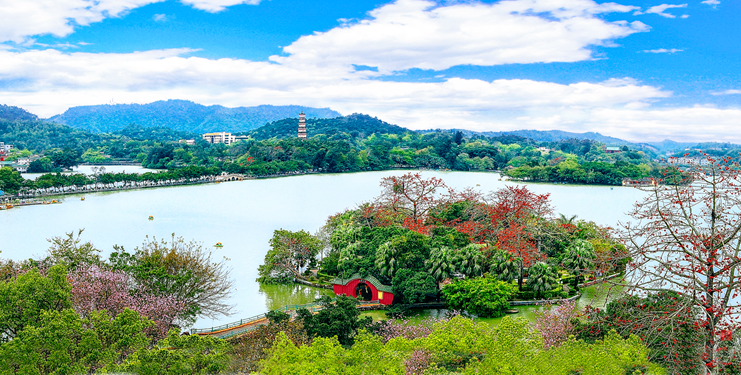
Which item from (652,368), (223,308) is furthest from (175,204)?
(652,368)

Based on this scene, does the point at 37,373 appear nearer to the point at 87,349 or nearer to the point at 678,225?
the point at 87,349

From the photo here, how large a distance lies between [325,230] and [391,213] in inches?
120

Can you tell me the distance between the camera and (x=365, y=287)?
16.6m

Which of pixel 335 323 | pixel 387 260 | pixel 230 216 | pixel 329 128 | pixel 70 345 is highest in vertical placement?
pixel 329 128

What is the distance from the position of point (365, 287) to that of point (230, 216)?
1946 centimetres

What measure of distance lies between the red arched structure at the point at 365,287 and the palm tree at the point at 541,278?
4.61 metres

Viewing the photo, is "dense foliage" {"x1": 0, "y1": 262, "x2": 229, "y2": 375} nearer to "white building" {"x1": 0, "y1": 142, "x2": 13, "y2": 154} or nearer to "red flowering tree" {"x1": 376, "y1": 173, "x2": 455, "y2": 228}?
"red flowering tree" {"x1": 376, "y1": 173, "x2": 455, "y2": 228}

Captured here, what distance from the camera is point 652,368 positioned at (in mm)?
8016

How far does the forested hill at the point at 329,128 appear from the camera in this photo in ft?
428

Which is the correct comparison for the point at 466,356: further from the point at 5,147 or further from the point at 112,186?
the point at 5,147

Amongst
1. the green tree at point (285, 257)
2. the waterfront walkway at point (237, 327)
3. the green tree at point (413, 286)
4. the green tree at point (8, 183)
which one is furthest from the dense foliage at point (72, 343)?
the green tree at point (8, 183)

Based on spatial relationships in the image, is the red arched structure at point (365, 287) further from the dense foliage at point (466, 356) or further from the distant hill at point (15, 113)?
the distant hill at point (15, 113)

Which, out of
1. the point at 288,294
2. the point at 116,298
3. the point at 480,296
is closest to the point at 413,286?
the point at 480,296

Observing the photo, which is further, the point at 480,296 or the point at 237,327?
the point at 480,296
